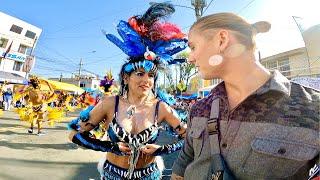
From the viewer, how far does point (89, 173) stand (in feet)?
18.6

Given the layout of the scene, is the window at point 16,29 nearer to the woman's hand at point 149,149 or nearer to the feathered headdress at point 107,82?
the feathered headdress at point 107,82

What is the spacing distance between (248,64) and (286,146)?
38 centimetres

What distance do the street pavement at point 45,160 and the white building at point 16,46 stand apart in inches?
927

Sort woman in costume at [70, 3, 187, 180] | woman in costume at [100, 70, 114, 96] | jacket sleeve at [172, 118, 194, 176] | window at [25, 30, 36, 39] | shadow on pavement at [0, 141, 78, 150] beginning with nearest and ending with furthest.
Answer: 1. jacket sleeve at [172, 118, 194, 176]
2. woman in costume at [70, 3, 187, 180]
3. shadow on pavement at [0, 141, 78, 150]
4. woman in costume at [100, 70, 114, 96]
5. window at [25, 30, 36, 39]

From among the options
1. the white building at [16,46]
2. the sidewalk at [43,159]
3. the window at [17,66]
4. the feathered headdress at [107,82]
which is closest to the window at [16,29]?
the white building at [16,46]

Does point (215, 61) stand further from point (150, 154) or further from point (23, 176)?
point (23, 176)

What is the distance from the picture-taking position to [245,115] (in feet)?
4.22

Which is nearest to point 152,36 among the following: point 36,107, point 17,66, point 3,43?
point 36,107

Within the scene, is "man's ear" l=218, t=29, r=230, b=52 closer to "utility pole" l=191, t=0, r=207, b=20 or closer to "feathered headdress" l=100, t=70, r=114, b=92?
"feathered headdress" l=100, t=70, r=114, b=92

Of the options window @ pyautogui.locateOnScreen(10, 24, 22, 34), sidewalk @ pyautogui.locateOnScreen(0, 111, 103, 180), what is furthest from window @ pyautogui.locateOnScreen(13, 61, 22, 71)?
sidewalk @ pyautogui.locateOnScreen(0, 111, 103, 180)

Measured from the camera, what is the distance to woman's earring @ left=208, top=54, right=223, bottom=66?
4.40 feet

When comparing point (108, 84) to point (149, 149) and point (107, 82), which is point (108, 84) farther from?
point (149, 149)

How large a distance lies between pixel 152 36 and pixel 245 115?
1.79 meters

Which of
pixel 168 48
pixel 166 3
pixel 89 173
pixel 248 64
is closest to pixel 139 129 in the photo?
pixel 168 48
